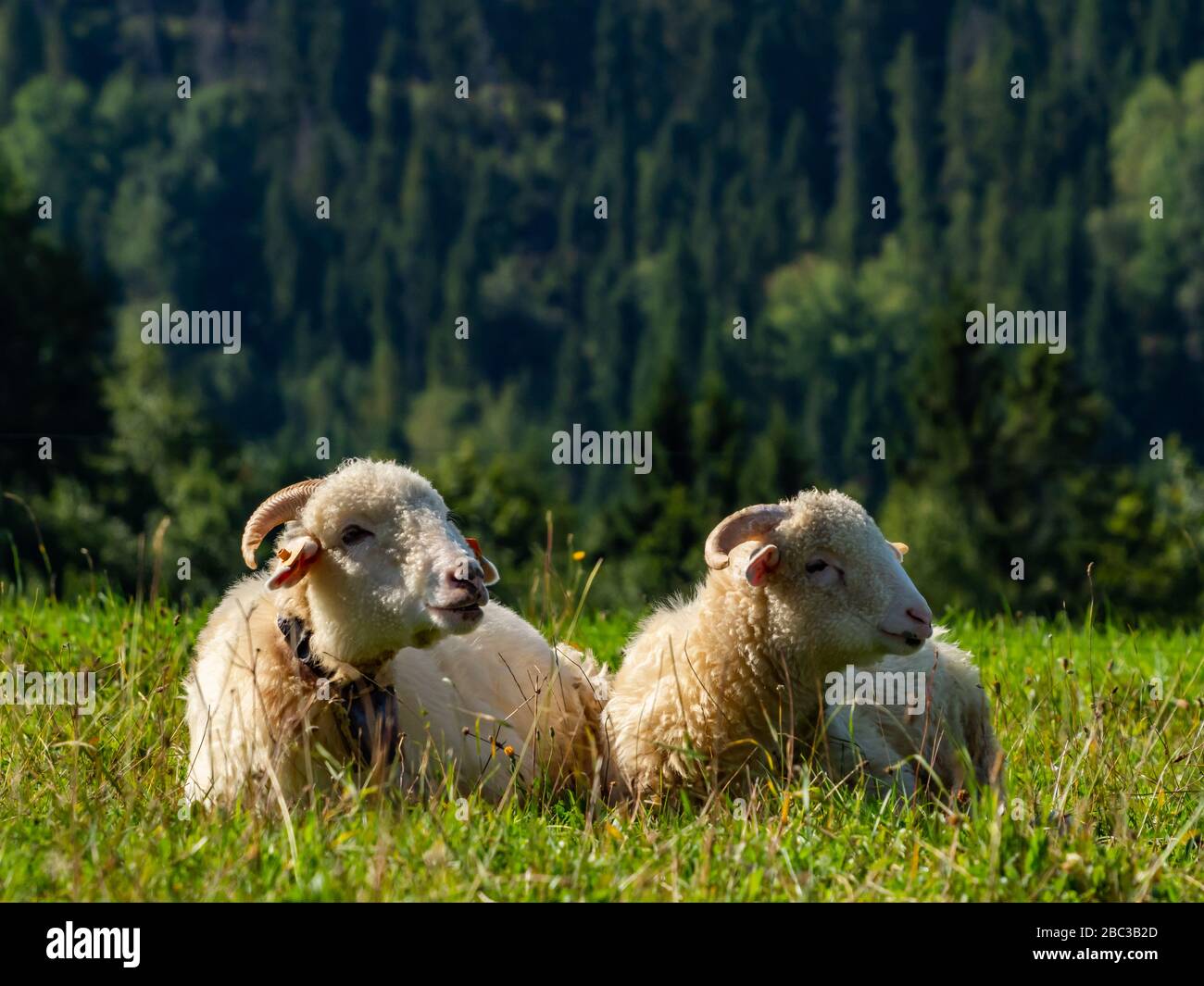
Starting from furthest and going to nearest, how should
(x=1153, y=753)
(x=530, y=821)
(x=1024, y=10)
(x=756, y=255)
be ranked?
(x=1024, y=10)
(x=756, y=255)
(x=1153, y=753)
(x=530, y=821)

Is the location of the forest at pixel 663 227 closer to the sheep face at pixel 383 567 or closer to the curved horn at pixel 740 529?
the curved horn at pixel 740 529

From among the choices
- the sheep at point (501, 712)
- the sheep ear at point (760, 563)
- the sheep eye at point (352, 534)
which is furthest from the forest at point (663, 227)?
the sheep eye at point (352, 534)

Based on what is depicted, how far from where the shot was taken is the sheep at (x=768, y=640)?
18.7 feet

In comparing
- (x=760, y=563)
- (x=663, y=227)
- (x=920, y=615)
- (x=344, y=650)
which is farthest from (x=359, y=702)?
(x=663, y=227)

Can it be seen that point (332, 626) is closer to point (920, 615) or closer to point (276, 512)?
point (276, 512)

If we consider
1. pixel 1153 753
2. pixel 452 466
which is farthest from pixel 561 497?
pixel 1153 753

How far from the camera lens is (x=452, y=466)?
53.2 metres

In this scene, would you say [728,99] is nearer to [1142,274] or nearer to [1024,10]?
[1024,10]

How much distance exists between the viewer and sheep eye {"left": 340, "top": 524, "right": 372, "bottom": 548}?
5.38 metres

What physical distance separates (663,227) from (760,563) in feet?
479

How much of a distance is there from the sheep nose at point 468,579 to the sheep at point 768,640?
0.94 meters

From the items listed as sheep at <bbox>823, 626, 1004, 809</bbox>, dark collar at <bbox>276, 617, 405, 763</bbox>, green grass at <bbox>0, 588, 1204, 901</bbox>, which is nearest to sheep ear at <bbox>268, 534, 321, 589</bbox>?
dark collar at <bbox>276, 617, 405, 763</bbox>

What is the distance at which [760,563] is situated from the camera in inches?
230
